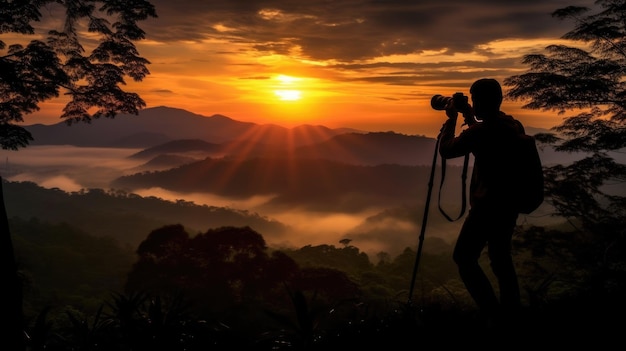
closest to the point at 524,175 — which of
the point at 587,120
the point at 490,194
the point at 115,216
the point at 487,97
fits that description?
the point at 490,194

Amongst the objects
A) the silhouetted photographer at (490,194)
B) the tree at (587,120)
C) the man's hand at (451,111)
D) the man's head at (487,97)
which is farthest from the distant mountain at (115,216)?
the man's head at (487,97)

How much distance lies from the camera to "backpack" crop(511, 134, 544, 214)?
617 millimetres

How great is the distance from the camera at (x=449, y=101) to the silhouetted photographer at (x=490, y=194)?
125 millimetres

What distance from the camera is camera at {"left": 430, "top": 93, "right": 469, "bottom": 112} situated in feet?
15.3

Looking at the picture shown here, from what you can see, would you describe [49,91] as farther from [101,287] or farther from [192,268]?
[101,287]

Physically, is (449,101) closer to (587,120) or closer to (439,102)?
(439,102)

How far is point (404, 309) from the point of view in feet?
18.7

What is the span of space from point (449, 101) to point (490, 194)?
103cm

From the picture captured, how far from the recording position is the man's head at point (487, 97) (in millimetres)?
4382

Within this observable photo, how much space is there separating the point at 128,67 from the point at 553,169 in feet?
48.5

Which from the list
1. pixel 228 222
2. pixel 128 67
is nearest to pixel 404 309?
pixel 128 67

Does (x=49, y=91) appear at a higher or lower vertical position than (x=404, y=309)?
higher

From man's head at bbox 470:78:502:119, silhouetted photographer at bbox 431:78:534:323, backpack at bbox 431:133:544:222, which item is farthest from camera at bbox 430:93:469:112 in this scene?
backpack at bbox 431:133:544:222

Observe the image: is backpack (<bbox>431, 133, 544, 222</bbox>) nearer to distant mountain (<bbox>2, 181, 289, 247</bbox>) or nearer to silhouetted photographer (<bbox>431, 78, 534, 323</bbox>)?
silhouetted photographer (<bbox>431, 78, 534, 323</bbox>)
